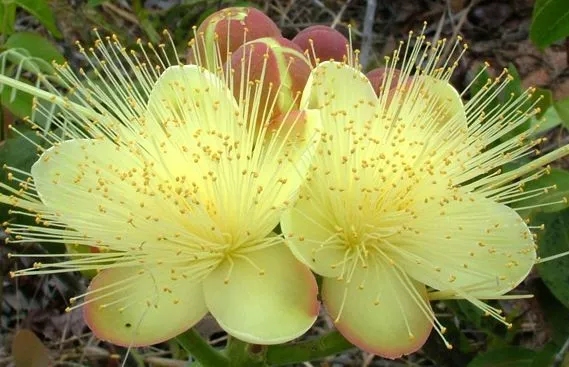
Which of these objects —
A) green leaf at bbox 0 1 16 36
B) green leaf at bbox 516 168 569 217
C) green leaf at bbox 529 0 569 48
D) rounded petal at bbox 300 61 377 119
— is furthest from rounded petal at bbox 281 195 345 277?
green leaf at bbox 0 1 16 36

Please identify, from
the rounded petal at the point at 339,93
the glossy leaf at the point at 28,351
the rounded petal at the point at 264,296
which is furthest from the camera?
the glossy leaf at the point at 28,351

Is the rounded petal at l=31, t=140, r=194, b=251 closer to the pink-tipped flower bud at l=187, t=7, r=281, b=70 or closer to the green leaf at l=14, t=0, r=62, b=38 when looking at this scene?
the pink-tipped flower bud at l=187, t=7, r=281, b=70

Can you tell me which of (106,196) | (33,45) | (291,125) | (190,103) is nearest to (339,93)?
(291,125)

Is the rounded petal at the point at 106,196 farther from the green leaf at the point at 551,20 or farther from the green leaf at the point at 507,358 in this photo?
the green leaf at the point at 551,20

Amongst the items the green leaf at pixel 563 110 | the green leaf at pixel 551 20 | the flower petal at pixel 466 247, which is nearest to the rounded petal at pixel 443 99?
the flower petal at pixel 466 247

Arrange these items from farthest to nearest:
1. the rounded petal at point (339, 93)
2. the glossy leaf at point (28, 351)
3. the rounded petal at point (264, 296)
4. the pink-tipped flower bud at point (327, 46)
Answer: the glossy leaf at point (28, 351)
the pink-tipped flower bud at point (327, 46)
the rounded petal at point (339, 93)
the rounded petal at point (264, 296)

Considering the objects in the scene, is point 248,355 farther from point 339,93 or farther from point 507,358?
point 507,358

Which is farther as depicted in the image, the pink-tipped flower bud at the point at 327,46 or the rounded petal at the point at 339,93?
the pink-tipped flower bud at the point at 327,46
